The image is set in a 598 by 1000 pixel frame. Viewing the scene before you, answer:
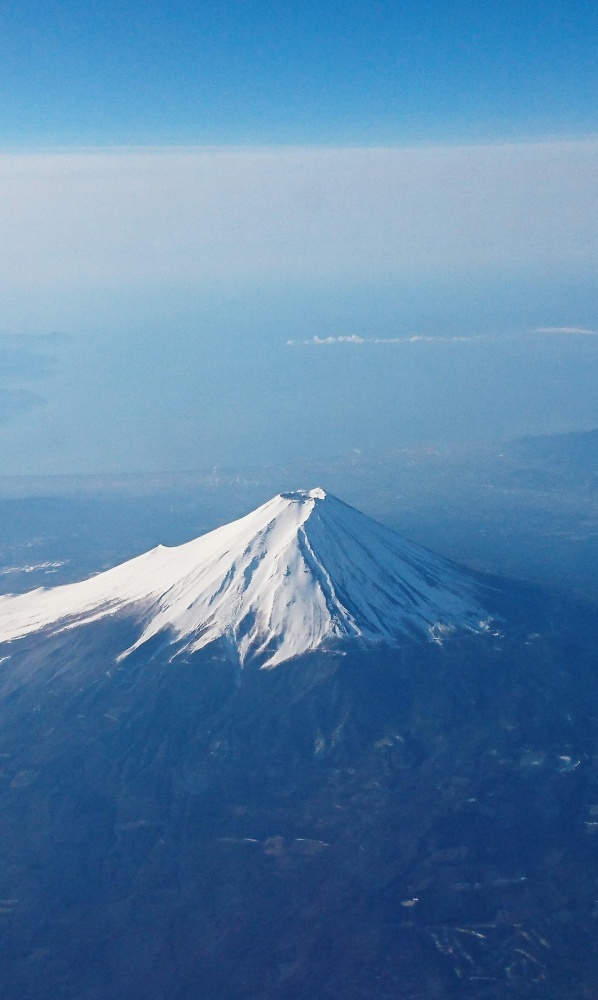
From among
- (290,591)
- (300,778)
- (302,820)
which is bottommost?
(302,820)

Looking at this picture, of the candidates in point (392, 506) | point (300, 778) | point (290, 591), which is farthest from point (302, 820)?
point (392, 506)

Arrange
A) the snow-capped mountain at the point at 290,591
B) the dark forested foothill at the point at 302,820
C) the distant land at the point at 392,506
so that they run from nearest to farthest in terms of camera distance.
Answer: the dark forested foothill at the point at 302,820 → the snow-capped mountain at the point at 290,591 → the distant land at the point at 392,506

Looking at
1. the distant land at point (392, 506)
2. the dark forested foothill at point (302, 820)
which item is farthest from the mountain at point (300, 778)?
the distant land at point (392, 506)

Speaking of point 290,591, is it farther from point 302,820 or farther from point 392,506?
point 392,506

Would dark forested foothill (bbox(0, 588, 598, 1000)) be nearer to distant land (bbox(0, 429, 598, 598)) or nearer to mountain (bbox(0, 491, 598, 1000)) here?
mountain (bbox(0, 491, 598, 1000))

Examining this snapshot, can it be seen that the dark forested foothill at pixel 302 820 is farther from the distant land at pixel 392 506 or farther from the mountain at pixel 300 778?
the distant land at pixel 392 506
